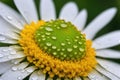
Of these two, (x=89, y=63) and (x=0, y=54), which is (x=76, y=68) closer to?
(x=89, y=63)

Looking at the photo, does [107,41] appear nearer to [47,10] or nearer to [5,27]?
[47,10]

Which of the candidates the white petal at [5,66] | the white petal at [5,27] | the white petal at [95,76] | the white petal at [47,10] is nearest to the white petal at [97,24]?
the white petal at [47,10]

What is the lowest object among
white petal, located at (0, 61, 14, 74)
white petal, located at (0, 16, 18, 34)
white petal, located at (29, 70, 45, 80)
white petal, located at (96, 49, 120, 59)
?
white petal, located at (29, 70, 45, 80)

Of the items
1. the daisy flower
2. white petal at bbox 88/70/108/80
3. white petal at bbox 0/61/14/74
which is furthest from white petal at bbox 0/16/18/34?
white petal at bbox 88/70/108/80

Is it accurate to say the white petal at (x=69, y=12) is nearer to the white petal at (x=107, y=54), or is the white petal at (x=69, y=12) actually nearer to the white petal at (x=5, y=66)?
the white petal at (x=107, y=54)

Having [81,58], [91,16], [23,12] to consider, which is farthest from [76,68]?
[91,16]

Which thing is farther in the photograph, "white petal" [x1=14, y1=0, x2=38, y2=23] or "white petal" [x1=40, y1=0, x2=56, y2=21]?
"white petal" [x1=40, y1=0, x2=56, y2=21]

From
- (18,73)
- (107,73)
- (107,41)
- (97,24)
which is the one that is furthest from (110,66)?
(18,73)

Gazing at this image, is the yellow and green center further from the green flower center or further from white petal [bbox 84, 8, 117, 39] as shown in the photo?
white petal [bbox 84, 8, 117, 39]
